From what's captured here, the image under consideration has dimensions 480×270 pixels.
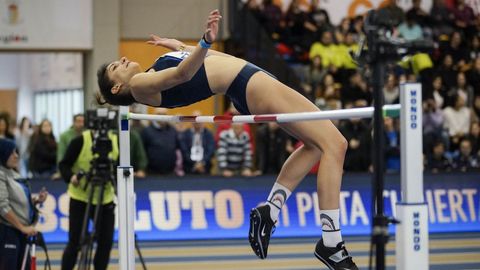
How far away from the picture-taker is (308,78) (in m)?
18.4

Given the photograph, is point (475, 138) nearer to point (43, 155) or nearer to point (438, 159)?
point (438, 159)

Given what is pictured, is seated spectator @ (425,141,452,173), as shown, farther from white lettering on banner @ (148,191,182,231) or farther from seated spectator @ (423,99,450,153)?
white lettering on banner @ (148,191,182,231)

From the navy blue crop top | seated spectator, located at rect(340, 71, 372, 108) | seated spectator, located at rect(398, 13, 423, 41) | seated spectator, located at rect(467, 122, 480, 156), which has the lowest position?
seated spectator, located at rect(467, 122, 480, 156)

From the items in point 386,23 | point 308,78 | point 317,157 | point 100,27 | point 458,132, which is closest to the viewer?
point 386,23

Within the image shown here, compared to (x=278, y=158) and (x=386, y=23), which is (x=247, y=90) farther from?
(x=278, y=158)

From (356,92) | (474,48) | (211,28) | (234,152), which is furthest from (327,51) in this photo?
(211,28)

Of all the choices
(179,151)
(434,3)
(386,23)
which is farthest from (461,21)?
(386,23)

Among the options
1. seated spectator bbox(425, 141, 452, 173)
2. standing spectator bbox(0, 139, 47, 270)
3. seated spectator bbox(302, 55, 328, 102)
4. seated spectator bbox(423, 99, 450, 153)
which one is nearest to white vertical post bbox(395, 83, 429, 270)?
standing spectator bbox(0, 139, 47, 270)

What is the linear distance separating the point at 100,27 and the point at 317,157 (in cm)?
1335

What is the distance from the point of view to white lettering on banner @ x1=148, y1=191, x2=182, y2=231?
14.5 metres

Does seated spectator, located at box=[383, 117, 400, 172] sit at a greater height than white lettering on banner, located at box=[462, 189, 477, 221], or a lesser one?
greater

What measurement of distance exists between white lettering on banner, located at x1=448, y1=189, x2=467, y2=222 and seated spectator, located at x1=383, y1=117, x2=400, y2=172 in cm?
92

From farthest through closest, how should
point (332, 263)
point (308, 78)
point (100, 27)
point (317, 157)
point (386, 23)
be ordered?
point (100, 27) → point (308, 78) → point (317, 157) → point (332, 263) → point (386, 23)

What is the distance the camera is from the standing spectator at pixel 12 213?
8.38 m
